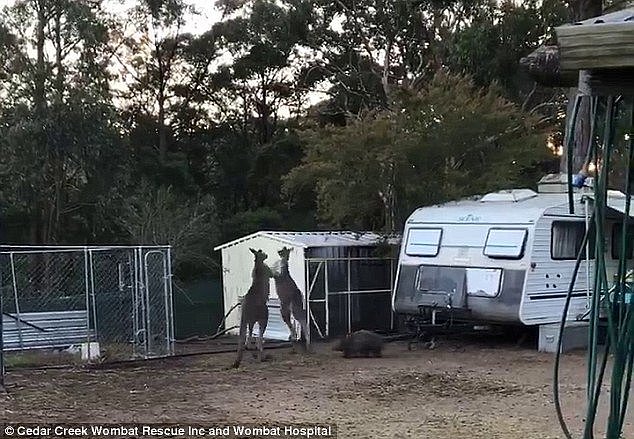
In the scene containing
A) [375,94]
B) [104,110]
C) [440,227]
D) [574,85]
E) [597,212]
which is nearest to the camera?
[597,212]

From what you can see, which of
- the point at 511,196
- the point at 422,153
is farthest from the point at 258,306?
the point at 422,153

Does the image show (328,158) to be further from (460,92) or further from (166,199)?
(166,199)

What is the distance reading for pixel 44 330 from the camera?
40.9 feet

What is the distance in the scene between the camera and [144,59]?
26422 millimetres

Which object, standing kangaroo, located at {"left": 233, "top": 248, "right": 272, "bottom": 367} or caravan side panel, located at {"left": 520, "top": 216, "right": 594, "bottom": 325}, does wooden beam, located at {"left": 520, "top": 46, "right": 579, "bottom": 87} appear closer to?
standing kangaroo, located at {"left": 233, "top": 248, "right": 272, "bottom": 367}

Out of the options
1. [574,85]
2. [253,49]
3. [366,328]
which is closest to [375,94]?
[253,49]

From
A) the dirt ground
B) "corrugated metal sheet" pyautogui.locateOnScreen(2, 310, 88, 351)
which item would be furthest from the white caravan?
"corrugated metal sheet" pyautogui.locateOnScreen(2, 310, 88, 351)

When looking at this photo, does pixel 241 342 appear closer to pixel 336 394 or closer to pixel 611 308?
pixel 336 394

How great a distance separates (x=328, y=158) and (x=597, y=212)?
14337 millimetres

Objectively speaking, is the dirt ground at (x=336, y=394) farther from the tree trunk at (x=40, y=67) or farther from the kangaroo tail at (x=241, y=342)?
the tree trunk at (x=40, y=67)

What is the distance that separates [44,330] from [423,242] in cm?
585

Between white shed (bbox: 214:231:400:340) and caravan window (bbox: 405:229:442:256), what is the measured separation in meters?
1.43

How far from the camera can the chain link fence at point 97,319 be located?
1177cm

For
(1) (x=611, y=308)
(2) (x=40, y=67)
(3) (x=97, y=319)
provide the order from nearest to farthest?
(1) (x=611, y=308) → (3) (x=97, y=319) → (2) (x=40, y=67)
